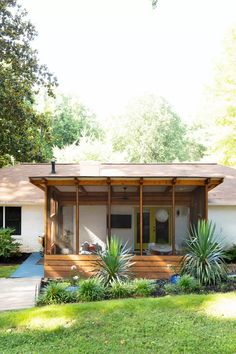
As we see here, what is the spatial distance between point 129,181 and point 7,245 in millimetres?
5803

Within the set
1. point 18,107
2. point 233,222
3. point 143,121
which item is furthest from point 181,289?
point 143,121

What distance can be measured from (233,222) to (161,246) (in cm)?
470

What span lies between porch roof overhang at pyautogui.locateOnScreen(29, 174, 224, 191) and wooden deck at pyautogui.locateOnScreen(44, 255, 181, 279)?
2273 mm

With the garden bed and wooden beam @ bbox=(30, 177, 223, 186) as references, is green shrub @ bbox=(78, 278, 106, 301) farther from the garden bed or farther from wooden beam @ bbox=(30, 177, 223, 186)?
wooden beam @ bbox=(30, 177, 223, 186)

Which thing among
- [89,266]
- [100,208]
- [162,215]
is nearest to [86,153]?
[100,208]

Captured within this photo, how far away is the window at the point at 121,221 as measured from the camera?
1633cm

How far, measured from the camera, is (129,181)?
1285 centimetres


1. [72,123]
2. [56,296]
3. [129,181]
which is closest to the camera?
[56,296]

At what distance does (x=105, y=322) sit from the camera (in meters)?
7.18

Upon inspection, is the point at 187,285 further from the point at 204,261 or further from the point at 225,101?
the point at 225,101

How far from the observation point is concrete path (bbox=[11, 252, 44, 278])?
494 inches

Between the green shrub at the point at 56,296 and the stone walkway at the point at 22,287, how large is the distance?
282mm

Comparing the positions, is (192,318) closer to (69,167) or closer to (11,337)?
(11,337)

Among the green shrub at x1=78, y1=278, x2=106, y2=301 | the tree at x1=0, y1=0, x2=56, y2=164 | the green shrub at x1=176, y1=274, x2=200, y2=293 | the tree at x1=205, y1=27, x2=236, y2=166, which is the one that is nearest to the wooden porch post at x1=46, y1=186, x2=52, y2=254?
the green shrub at x1=78, y1=278, x2=106, y2=301
